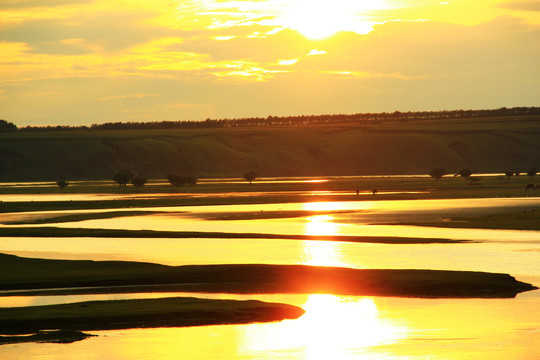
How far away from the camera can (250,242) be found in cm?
6656

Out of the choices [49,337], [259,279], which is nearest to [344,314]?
[259,279]

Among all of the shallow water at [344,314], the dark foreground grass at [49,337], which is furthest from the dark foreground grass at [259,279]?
the dark foreground grass at [49,337]

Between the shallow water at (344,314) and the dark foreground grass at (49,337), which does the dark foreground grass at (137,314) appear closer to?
the dark foreground grass at (49,337)

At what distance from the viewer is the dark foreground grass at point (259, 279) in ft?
144

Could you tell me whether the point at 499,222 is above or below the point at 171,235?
above

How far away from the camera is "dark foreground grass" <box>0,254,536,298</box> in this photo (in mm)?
43906

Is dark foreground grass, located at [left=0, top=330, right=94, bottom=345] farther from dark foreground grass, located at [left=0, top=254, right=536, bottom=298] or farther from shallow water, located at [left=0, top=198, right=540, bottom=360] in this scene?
dark foreground grass, located at [left=0, top=254, right=536, bottom=298]

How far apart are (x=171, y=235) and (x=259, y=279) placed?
1007 inches

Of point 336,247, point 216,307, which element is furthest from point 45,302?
point 336,247

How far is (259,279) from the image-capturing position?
48.0 meters

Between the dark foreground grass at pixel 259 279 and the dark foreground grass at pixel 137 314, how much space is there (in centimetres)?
533

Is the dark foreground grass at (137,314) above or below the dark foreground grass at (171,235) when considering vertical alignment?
below

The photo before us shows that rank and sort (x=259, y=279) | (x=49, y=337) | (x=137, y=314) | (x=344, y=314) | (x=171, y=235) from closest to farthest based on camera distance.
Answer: (x=49, y=337) < (x=137, y=314) < (x=344, y=314) < (x=259, y=279) < (x=171, y=235)

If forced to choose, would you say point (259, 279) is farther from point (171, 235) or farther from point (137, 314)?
point (171, 235)
